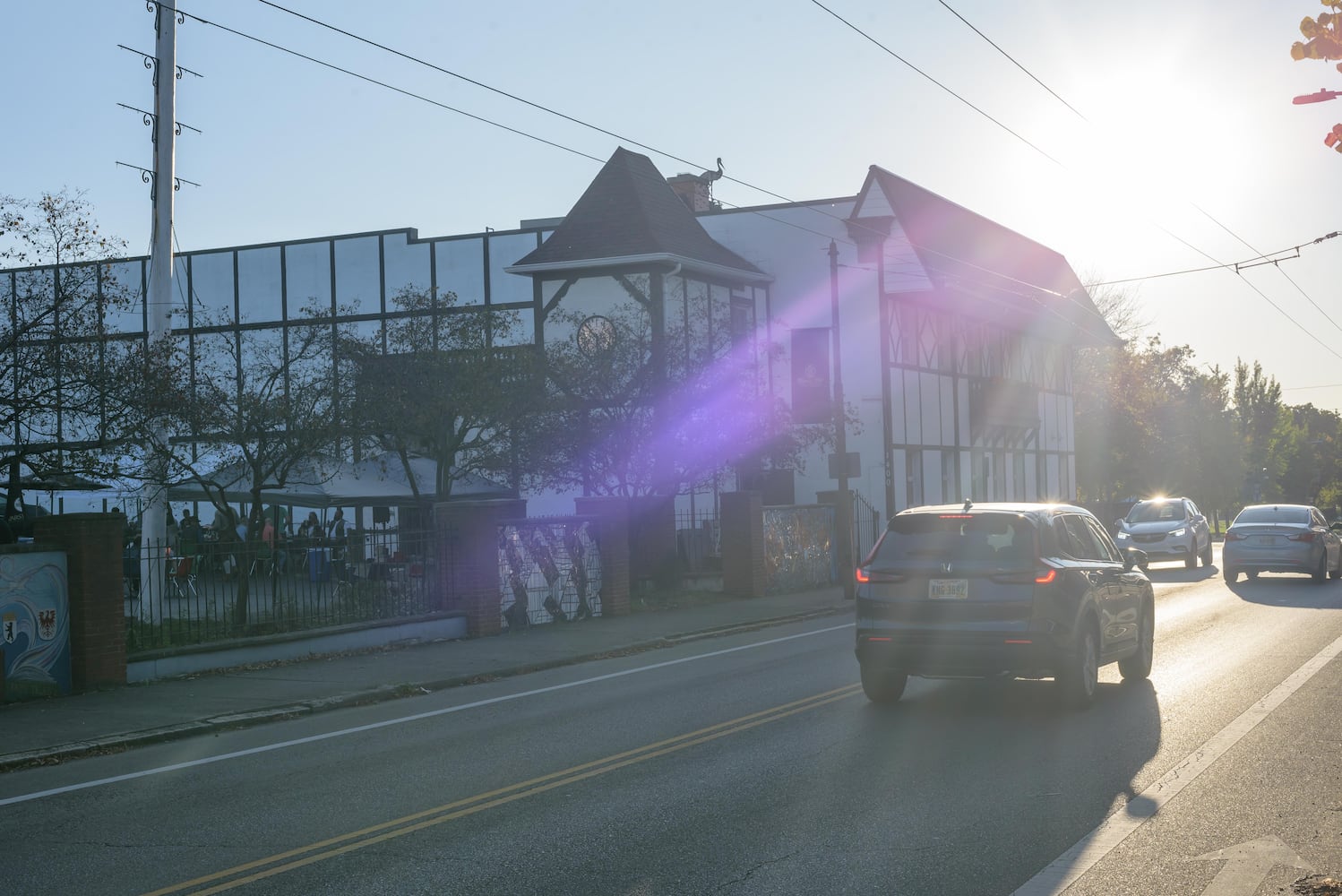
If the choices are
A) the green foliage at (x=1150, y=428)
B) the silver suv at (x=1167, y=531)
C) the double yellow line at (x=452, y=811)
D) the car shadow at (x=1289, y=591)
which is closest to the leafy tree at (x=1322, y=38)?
the double yellow line at (x=452, y=811)

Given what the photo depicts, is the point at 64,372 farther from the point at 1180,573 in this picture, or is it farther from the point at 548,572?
the point at 1180,573

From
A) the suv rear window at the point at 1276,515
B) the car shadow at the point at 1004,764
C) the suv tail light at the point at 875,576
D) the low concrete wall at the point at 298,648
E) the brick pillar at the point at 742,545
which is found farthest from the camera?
the brick pillar at the point at 742,545

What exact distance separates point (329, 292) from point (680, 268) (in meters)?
13.4

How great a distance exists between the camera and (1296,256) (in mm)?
31875

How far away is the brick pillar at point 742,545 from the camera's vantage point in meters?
26.7

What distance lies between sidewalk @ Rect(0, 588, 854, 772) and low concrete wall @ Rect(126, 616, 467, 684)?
0.17m

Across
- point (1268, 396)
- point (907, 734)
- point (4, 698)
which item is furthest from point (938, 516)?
point (1268, 396)

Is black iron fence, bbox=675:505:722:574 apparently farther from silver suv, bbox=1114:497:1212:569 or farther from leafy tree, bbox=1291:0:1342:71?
leafy tree, bbox=1291:0:1342:71

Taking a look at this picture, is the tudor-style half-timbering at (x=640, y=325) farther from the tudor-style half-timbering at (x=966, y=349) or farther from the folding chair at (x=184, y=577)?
the folding chair at (x=184, y=577)

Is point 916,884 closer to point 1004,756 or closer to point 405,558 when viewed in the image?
point 1004,756

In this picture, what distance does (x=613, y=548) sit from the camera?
22.8 m

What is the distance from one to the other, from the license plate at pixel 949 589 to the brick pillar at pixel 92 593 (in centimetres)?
875

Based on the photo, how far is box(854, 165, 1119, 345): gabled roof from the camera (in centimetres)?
4000

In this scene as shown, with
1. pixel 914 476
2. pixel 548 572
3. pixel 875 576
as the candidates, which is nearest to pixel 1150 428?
pixel 914 476
